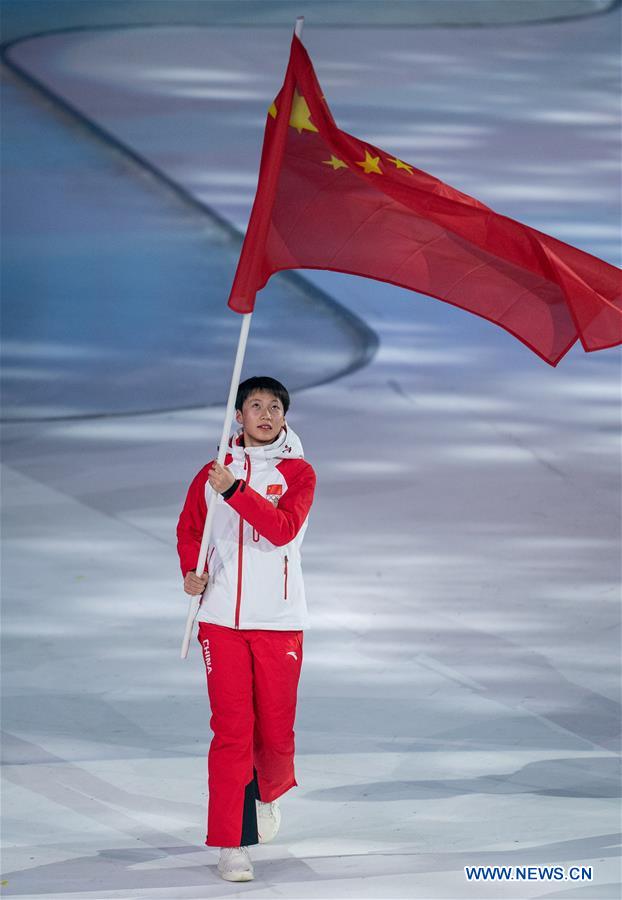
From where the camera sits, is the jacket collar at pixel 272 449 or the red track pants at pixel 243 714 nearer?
the red track pants at pixel 243 714

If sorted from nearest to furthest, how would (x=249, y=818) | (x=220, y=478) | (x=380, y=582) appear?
(x=220, y=478) → (x=249, y=818) → (x=380, y=582)

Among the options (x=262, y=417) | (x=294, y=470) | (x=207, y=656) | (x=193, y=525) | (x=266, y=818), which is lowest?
(x=266, y=818)

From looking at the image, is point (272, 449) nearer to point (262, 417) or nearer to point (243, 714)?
point (262, 417)

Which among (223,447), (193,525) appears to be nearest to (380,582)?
(193,525)

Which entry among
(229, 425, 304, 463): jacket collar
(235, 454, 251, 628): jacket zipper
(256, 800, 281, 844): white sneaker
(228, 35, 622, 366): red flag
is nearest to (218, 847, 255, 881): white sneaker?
(256, 800, 281, 844): white sneaker

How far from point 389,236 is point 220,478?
903 millimetres

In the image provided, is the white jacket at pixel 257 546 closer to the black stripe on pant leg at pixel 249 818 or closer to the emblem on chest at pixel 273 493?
the emblem on chest at pixel 273 493

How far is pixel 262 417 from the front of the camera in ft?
15.4

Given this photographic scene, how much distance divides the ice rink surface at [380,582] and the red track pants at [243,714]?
0.17 metres

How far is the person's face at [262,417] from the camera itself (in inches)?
185

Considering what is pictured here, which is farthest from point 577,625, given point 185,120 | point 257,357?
point 185,120

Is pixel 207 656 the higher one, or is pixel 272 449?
pixel 272 449

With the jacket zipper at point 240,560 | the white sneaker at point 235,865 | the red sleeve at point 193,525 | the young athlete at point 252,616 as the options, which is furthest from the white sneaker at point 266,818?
the red sleeve at point 193,525

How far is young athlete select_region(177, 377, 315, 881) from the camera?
4.59 m
